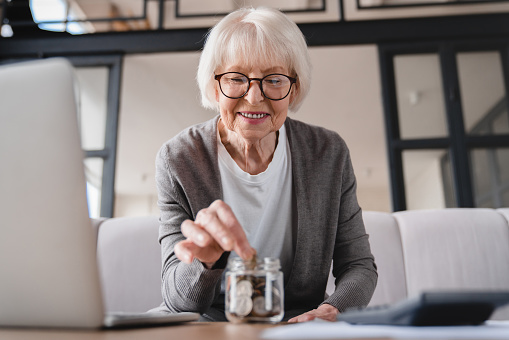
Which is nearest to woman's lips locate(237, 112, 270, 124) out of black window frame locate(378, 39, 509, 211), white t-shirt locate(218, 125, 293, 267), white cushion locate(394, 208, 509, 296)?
white t-shirt locate(218, 125, 293, 267)

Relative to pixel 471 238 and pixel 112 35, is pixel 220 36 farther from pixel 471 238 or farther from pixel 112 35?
pixel 112 35

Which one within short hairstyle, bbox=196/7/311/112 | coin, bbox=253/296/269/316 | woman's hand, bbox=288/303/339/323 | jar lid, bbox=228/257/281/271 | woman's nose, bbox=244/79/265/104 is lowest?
woman's hand, bbox=288/303/339/323

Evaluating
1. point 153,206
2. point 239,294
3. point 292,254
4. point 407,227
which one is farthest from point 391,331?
point 153,206

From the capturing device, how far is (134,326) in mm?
565

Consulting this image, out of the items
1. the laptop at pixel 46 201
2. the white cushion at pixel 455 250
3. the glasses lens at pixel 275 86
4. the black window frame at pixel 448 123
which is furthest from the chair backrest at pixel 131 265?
the black window frame at pixel 448 123

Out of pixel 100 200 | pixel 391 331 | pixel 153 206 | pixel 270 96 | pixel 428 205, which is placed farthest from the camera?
pixel 153 206

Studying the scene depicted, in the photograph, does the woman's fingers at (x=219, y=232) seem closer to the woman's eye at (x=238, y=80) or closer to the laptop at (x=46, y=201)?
the laptop at (x=46, y=201)

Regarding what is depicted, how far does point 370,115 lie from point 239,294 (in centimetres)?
515

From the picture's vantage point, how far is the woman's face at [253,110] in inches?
44.8

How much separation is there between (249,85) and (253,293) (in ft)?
2.10

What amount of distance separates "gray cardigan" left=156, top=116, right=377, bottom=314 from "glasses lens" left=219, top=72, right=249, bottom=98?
0.43ft

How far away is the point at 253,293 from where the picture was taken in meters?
0.62

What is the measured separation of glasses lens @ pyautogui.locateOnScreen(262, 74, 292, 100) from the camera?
1.15m

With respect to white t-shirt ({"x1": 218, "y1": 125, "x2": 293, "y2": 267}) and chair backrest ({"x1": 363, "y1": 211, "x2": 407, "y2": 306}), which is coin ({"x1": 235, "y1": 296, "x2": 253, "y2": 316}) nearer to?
white t-shirt ({"x1": 218, "y1": 125, "x2": 293, "y2": 267})
